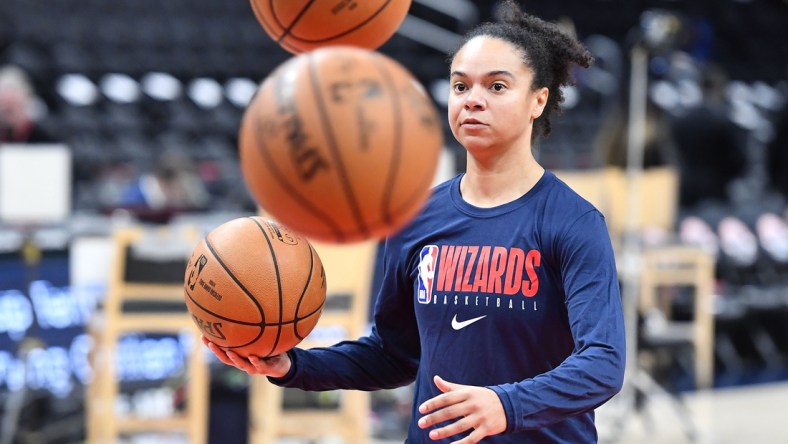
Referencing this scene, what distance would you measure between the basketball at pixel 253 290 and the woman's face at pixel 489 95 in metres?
0.42

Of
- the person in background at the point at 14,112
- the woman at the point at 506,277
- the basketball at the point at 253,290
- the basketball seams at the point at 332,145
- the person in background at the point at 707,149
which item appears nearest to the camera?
the basketball seams at the point at 332,145

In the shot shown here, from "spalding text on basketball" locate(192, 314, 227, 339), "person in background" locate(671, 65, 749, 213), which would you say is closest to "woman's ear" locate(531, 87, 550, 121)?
"spalding text on basketball" locate(192, 314, 227, 339)

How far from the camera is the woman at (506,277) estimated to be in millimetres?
1966

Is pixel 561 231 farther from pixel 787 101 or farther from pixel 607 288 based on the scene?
pixel 787 101

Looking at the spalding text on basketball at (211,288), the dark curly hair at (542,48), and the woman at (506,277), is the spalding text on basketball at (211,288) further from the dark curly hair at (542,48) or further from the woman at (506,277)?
the dark curly hair at (542,48)

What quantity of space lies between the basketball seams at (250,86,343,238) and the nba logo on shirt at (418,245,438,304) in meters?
0.46

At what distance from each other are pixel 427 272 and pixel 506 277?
19 cm

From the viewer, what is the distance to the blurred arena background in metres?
5.47

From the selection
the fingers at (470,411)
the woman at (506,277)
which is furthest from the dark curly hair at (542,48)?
the fingers at (470,411)

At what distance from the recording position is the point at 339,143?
1718 mm

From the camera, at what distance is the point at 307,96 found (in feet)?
5.72

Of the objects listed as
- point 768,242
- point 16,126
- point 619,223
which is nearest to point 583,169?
point 768,242

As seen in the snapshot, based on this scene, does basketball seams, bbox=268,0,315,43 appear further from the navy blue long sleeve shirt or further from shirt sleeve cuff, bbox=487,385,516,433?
shirt sleeve cuff, bbox=487,385,516,433

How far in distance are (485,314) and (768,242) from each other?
23.4 ft
